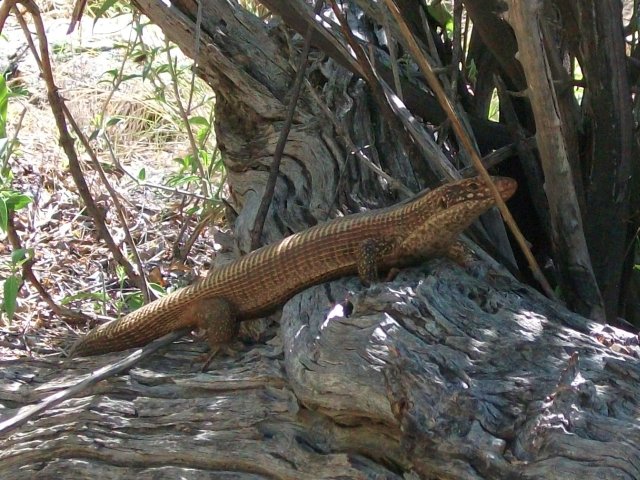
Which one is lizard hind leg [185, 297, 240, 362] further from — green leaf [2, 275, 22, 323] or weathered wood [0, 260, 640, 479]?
green leaf [2, 275, 22, 323]

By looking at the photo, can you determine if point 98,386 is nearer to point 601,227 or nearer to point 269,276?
point 269,276

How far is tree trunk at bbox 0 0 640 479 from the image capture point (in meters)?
2.25

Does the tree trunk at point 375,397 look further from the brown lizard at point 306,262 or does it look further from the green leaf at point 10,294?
the green leaf at point 10,294

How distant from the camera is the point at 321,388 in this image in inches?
104

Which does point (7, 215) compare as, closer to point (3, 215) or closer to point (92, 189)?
point (3, 215)

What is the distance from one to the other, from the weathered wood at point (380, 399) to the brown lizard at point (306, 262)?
6.1 inches

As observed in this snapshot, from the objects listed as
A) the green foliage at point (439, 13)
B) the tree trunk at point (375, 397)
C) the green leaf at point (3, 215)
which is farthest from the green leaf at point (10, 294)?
the green foliage at point (439, 13)

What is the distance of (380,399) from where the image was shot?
8.10 feet

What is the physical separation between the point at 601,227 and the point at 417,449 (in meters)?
1.66

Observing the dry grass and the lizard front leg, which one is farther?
the dry grass

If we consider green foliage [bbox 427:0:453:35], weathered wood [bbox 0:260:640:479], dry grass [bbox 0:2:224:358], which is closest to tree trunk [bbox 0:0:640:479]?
weathered wood [bbox 0:260:640:479]

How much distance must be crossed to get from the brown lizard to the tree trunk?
99mm

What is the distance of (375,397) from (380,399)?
0.02m

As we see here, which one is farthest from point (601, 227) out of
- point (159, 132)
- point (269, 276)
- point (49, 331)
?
point (159, 132)
